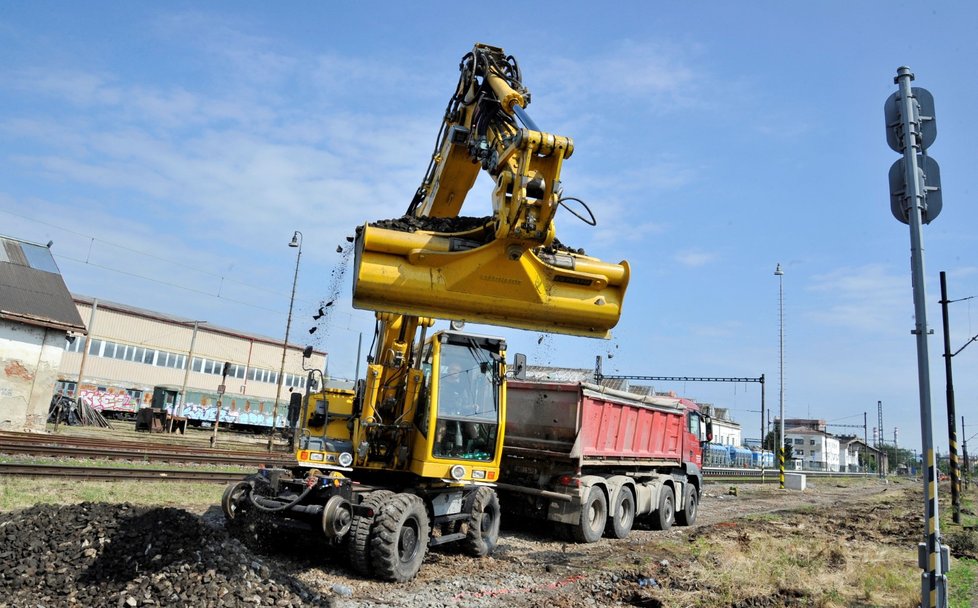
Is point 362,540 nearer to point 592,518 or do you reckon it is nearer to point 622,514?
point 592,518

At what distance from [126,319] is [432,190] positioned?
41.7 meters

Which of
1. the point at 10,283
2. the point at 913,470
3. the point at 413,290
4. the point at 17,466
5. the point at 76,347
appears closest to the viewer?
the point at 413,290

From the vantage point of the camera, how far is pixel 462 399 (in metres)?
8.90

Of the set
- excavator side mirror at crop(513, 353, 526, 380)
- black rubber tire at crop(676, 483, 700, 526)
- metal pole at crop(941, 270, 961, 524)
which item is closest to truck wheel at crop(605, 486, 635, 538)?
black rubber tire at crop(676, 483, 700, 526)

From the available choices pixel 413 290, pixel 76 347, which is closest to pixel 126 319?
pixel 76 347

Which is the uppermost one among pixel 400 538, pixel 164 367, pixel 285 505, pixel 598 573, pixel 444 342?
pixel 164 367

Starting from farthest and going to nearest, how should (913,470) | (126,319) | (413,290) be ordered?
(913,470) < (126,319) < (413,290)

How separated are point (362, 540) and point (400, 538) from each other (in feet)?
1.60

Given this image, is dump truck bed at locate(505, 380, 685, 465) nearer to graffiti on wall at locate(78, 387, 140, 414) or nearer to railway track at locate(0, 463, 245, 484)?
railway track at locate(0, 463, 245, 484)

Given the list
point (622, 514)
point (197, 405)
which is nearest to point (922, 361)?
point (622, 514)

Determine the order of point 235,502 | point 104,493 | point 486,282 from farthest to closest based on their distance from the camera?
point 104,493
point 235,502
point 486,282

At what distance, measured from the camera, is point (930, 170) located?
5.95m

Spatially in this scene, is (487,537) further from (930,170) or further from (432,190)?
(930,170)

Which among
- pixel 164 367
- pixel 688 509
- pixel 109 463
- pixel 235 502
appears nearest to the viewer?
pixel 235 502
